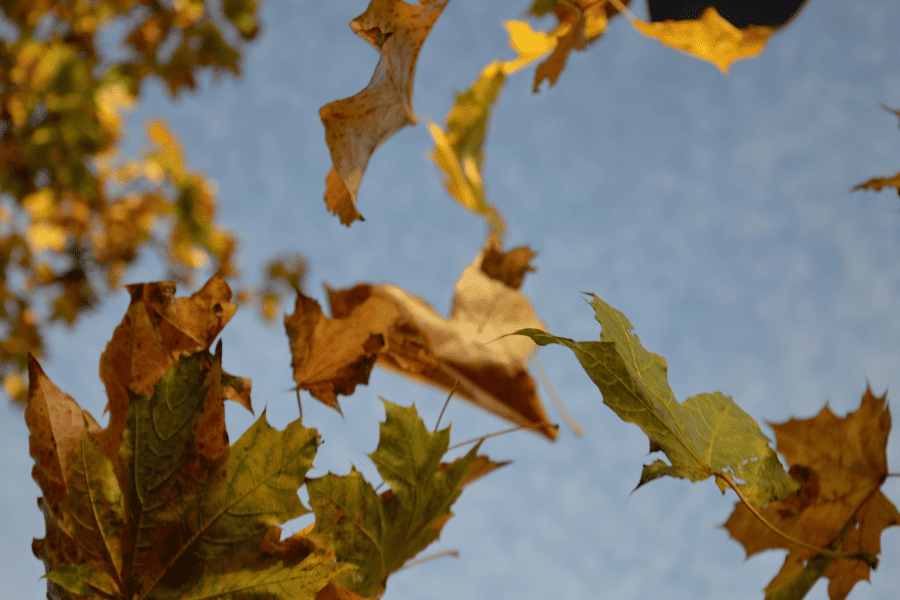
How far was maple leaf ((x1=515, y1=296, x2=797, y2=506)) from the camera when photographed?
207mm

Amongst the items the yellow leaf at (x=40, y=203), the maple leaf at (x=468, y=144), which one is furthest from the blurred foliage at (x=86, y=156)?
the maple leaf at (x=468, y=144)

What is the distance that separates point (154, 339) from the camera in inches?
10.3

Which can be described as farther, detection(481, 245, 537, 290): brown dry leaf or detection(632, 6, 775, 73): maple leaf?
detection(481, 245, 537, 290): brown dry leaf

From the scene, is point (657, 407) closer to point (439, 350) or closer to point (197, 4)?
point (439, 350)

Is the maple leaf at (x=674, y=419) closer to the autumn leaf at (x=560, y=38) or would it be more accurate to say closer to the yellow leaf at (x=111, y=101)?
the autumn leaf at (x=560, y=38)

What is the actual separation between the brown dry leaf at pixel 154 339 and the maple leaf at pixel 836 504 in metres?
0.30

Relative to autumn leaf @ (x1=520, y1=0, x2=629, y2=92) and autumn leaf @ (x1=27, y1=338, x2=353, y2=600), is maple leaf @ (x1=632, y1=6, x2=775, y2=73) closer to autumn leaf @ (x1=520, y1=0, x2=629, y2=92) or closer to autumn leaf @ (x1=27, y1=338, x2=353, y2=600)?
autumn leaf @ (x1=520, y1=0, x2=629, y2=92)

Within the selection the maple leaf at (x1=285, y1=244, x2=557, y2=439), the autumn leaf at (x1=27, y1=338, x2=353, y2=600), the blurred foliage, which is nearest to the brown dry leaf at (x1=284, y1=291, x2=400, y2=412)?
the maple leaf at (x1=285, y1=244, x2=557, y2=439)

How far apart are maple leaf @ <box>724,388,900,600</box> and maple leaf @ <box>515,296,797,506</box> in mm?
68

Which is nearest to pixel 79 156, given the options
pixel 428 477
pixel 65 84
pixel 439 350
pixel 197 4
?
pixel 65 84

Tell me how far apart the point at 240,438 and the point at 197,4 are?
2860mm

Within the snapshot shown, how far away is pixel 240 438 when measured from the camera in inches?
9.0

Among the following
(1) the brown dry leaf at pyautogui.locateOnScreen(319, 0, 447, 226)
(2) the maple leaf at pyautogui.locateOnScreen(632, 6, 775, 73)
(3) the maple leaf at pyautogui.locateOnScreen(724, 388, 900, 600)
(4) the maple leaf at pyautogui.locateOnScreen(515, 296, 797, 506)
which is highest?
(1) the brown dry leaf at pyautogui.locateOnScreen(319, 0, 447, 226)

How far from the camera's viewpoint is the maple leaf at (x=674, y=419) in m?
0.21
